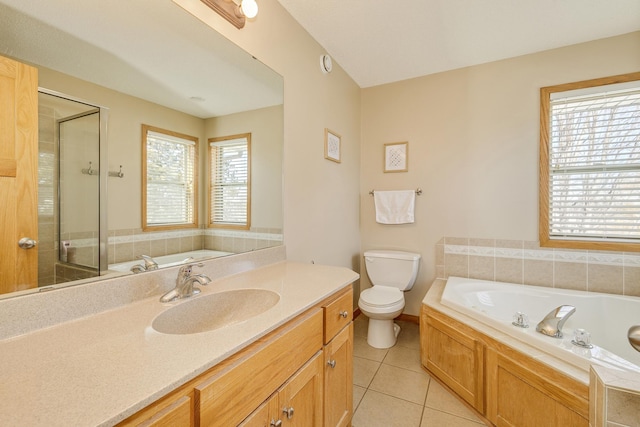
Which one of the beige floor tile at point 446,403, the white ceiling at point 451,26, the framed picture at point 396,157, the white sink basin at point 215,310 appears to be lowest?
the beige floor tile at point 446,403

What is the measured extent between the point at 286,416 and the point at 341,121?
7.43ft

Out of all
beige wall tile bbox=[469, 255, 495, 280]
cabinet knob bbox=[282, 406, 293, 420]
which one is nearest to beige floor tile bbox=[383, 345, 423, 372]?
beige wall tile bbox=[469, 255, 495, 280]

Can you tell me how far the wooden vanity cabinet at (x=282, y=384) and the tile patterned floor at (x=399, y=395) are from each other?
308 mm

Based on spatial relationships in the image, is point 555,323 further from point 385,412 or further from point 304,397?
point 304,397

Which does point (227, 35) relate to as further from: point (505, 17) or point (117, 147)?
point (505, 17)

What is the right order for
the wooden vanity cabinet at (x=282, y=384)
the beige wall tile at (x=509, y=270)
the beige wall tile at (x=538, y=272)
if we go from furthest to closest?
the beige wall tile at (x=509, y=270) < the beige wall tile at (x=538, y=272) < the wooden vanity cabinet at (x=282, y=384)

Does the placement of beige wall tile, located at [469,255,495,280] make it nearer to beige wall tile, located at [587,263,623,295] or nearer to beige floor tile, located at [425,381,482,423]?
beige wall tile, located at [587,263,623,295]

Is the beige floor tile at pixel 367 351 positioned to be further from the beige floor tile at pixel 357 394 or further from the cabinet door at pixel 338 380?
the cabinet door at pixel 338 380

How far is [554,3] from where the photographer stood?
1.72 meters

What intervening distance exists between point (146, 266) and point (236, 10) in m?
1.27

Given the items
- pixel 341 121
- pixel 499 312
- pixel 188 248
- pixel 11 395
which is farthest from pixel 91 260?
pixel 499 312

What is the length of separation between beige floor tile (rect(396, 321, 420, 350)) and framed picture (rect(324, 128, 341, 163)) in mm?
1705

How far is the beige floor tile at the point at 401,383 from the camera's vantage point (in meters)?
1.73

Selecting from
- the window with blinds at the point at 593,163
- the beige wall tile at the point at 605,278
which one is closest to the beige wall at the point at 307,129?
the window with blinds at the point at 593,163
